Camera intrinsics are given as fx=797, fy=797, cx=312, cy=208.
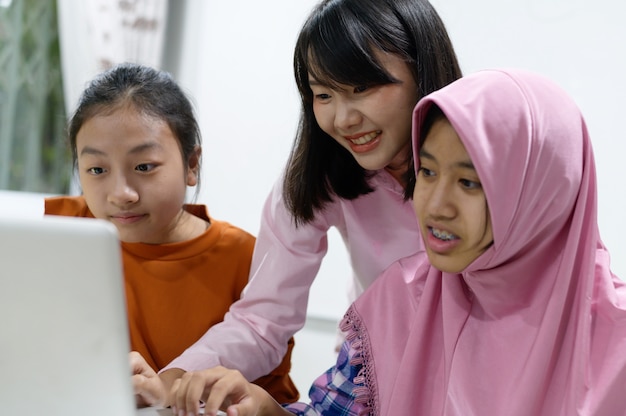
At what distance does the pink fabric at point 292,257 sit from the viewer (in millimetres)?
1535

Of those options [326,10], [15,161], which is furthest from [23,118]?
[326,10]

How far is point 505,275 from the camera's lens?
1.12 m

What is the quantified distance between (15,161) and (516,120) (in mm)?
2816

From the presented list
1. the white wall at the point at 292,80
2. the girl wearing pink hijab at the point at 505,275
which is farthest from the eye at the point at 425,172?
the white wall at the point at 292,80

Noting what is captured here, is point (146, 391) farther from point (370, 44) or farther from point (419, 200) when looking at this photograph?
point (370, 44)

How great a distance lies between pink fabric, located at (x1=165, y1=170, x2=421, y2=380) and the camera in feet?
5.04

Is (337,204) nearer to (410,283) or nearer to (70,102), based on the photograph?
(410,283)

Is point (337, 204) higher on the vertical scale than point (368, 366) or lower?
higher

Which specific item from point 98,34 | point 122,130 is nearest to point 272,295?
point 122,130

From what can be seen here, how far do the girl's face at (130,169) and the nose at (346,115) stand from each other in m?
0.38

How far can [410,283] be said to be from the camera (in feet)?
4.12

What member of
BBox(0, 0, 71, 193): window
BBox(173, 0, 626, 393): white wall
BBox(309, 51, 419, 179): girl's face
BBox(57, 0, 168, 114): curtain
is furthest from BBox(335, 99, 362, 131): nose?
BBox(0, 0, 71, 193): window

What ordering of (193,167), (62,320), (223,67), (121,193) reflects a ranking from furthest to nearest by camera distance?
(223,67) → (193,167) → (121,193) → (62,320)

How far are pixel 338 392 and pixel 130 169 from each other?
0.59 metres
